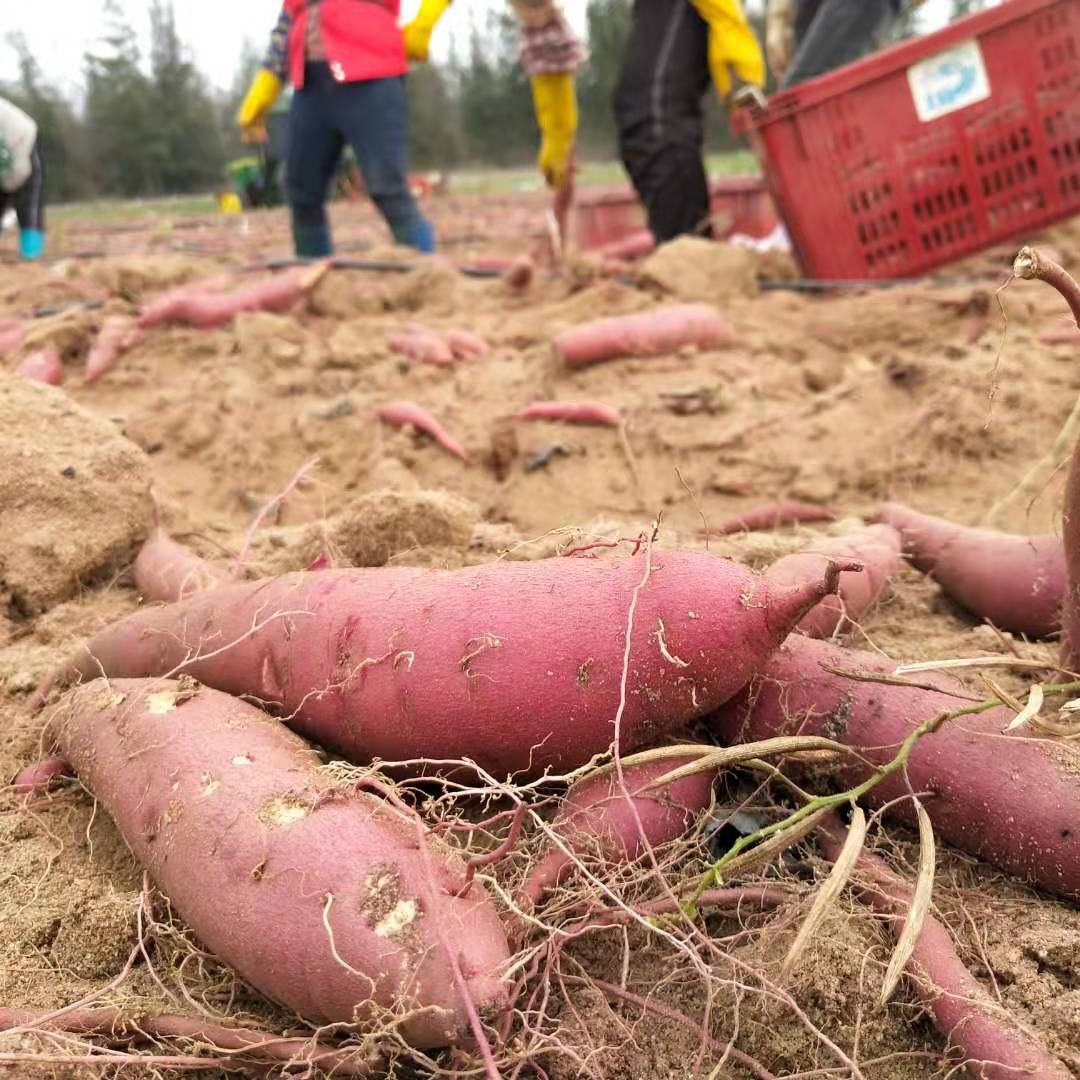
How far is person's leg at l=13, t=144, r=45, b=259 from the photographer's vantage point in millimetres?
7344

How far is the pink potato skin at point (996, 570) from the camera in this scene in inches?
68.7

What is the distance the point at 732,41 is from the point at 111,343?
317 cm

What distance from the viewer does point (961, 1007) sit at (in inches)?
41.9

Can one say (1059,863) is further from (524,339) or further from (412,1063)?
(524,339)

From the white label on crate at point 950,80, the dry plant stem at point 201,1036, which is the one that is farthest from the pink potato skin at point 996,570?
the white label on crate at point 950,80

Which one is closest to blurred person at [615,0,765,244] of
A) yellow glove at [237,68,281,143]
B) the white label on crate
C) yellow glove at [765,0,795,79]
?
yellow glove at [765,0,795,79]

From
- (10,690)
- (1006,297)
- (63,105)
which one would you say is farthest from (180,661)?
(63,105)

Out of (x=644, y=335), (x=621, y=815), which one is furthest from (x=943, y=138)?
(x=621, y=815)

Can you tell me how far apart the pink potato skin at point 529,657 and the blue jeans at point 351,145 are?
13.9ft

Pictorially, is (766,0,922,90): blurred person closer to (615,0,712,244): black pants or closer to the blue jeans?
(615,0,712,244): black pants

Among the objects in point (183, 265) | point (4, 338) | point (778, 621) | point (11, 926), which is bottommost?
point (11, 926)

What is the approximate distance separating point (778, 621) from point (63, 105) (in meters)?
21.4

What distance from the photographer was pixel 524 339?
382 centimetres

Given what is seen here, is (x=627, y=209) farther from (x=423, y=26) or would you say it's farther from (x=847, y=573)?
(x=847, y=573)
